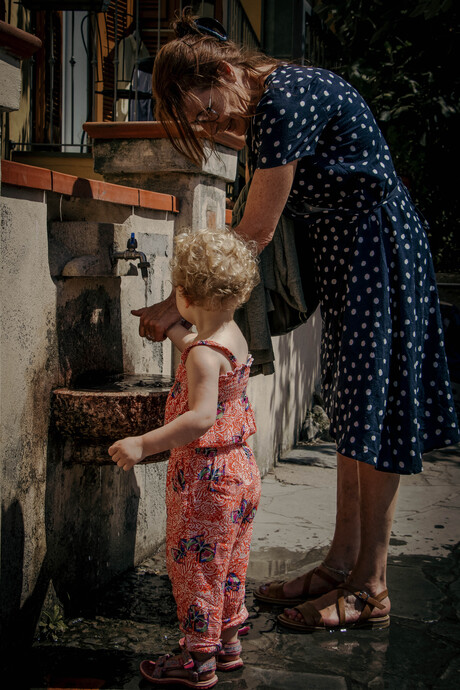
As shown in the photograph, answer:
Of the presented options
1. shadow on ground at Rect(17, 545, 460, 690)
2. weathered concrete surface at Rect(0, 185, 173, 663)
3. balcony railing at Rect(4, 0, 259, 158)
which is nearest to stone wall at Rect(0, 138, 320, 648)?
weathered concrete surface at Rect(0, 185, 173, 663)

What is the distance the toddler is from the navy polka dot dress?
0.44 m

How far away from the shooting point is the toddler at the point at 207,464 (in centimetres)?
235

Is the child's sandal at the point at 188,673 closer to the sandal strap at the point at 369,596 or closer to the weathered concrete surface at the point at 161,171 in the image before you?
the sandal strap at the point at 369,596

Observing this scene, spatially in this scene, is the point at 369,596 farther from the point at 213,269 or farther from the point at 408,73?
the point at 408,73

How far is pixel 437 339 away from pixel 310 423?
3230mm

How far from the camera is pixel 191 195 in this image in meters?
3.51

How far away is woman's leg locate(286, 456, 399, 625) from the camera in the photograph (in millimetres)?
2865

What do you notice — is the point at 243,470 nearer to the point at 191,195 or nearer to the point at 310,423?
the point at 191,195

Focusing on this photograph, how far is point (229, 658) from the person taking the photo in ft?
8.25

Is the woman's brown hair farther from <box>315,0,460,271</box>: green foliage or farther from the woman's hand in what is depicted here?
<box>315,0,460,271</box>: green foliage

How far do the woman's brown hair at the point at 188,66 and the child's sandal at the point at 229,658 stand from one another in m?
1.59

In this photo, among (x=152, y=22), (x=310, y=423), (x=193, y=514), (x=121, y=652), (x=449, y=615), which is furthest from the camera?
(x=152, y=22)

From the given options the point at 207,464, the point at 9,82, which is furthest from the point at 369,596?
the point at 9,82

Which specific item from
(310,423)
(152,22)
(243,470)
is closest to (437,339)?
(243,470)
